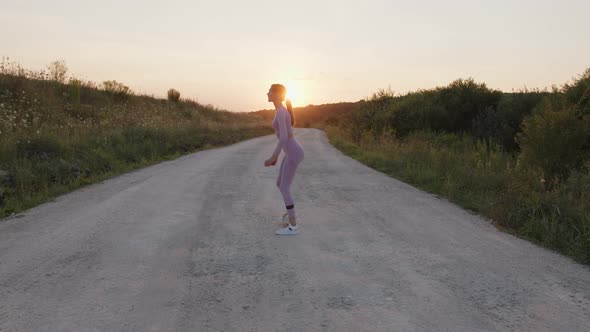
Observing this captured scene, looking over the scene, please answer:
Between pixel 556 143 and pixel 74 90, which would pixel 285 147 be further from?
pixel 74 90

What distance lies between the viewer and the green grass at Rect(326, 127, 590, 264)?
18.7ft

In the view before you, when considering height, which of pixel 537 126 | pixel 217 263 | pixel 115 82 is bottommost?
pixel 217 263

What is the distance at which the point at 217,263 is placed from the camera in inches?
181

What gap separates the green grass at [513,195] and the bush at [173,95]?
3120cm

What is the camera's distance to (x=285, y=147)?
6.04 m

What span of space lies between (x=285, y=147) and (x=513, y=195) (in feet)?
12.6

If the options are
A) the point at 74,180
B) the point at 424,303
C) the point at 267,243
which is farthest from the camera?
the point at 74,180

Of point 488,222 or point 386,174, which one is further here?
point 386,174

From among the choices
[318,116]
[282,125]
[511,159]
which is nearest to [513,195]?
[282,125]

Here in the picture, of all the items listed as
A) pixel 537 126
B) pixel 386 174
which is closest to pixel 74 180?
pixel 386 174

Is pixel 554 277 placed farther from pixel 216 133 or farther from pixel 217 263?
pixel 216 133

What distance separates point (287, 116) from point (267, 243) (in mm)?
1719

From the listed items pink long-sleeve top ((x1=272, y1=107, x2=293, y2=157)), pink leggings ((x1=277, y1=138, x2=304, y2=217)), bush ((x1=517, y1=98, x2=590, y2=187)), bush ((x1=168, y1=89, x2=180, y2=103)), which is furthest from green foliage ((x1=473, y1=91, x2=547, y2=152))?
bush ((x1=168, y1=89, x2=180, y2=103))

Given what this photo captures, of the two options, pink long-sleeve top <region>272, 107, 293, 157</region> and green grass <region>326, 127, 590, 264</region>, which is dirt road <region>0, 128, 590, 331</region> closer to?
green grass <region>326, 127, 590, 264</region>
